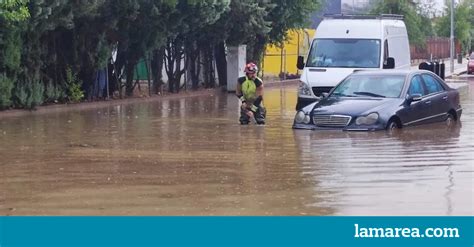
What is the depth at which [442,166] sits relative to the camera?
Result: 13.1 meters

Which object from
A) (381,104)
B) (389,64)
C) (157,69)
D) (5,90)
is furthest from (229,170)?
(157,69)

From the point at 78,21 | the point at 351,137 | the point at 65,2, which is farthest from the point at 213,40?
the point at 351,137

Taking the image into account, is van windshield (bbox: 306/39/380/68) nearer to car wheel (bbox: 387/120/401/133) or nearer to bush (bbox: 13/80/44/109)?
car wheel (bbox: 387/120/401/133)

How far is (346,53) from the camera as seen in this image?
23.7 meters

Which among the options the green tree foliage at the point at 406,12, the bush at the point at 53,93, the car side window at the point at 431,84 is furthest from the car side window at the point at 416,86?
the green tree foliage at the point at 406,12

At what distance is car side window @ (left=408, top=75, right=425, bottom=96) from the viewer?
18.5 metres

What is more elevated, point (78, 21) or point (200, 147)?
point (78, 21)

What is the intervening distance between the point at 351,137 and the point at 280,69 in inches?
1225

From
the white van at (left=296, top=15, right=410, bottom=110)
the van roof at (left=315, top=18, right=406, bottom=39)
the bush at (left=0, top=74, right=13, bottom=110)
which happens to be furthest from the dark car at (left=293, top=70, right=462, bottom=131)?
the bush at (left=0, top=74, right=13, bottom=110)

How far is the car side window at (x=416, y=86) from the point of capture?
60.8 ft

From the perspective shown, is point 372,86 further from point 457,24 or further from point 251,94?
point 457,24

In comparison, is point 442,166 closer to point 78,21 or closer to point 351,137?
point 351,137

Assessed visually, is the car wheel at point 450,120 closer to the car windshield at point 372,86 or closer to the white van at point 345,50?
the car windshield at point 372,86

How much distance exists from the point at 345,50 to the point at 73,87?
8468mm
